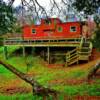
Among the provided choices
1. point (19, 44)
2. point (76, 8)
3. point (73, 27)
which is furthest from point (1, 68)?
point (76, 8)

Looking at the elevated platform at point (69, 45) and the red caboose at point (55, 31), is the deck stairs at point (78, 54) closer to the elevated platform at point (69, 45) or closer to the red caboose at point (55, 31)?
the elevated platform at point (69, 45)

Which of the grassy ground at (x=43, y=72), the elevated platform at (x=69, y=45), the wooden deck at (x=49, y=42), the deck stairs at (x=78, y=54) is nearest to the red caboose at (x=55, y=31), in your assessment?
the wooden deck at (x=49, y=42)

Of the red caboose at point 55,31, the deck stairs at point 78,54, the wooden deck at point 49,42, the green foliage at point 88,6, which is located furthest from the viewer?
the red caboose at point 55,31

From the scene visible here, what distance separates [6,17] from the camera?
1452cm

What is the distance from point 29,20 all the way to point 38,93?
325 centimetres

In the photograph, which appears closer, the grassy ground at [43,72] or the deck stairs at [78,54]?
the grassy ground at [43,72]

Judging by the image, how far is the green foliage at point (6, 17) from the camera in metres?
14.4

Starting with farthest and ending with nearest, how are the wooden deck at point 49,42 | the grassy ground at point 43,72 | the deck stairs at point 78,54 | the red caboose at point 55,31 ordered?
1. the red caboose at point 55,31
2. the wooden deck at point 49,42
3. the deck stairs at point 78,54
4. the grassy ground at point 43,72

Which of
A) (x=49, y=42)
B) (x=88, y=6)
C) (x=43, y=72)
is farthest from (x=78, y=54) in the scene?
(x=88, y=6)

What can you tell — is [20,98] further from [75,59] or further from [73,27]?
[73,27]

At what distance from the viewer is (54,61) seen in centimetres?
3709

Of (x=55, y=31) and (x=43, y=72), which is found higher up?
(x=55, y=31)

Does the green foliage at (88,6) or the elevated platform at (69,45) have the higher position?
the green foliage at (88,6)

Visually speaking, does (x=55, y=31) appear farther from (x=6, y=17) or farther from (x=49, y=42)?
(x=6, y=17)
